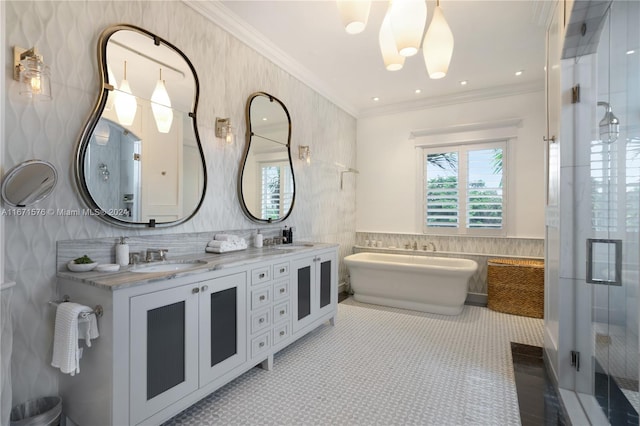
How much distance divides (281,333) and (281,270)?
0.51 metres

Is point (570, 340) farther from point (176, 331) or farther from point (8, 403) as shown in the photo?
point (8, 403)

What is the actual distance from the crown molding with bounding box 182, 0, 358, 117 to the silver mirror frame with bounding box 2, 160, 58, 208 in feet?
5.41

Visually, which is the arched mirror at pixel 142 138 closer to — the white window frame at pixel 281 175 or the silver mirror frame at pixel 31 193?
the silver mirror frame at pixel 31 193

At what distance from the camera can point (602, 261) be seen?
1875 mm

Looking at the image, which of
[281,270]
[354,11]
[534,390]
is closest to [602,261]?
[534,390]

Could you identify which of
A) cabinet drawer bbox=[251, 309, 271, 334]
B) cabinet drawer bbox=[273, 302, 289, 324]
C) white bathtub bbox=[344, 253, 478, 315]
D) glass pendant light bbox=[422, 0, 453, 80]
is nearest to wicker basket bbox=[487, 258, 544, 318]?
white bathtub bbox=[344, 253, 478, 315]

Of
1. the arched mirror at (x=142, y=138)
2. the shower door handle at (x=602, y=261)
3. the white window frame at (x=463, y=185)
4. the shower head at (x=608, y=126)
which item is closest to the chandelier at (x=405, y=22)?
the shower head at (x=608, y=126)

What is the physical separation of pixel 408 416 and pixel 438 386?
0.46 metres

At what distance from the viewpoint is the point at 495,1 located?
257 cm

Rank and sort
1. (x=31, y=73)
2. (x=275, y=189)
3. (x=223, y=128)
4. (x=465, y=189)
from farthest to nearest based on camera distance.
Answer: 1. (x=465, y=189)
2. (x=275, y=189)
3. (x=223, y=128)
4. (x=31, y=73)

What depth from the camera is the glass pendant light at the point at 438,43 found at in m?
1.94

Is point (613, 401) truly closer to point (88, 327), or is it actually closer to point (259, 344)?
point (259, 344)

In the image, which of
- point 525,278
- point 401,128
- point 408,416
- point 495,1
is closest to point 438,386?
point 408,416

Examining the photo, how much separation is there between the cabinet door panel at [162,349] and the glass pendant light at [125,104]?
1.14 m
